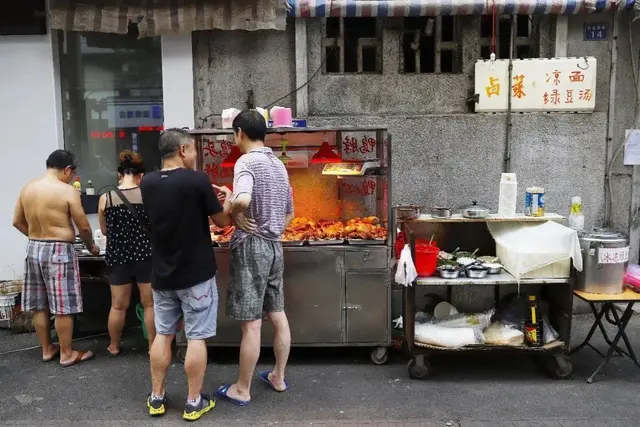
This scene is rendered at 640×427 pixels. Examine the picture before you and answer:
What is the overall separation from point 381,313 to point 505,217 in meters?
1.44

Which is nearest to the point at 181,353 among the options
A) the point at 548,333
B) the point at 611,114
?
the point at 548,333

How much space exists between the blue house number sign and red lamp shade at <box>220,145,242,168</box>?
162 inches

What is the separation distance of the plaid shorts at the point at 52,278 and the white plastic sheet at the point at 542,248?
158 inches

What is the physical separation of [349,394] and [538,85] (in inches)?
155

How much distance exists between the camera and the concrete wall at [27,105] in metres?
Answer: 6.55

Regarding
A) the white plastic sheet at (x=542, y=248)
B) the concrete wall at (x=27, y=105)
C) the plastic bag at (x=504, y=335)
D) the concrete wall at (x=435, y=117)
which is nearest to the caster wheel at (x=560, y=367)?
the plastic bag at (x=504, y=335)

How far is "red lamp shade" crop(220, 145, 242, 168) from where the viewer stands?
571 cm

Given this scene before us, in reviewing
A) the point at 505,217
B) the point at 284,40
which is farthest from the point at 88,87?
the point at 505,217

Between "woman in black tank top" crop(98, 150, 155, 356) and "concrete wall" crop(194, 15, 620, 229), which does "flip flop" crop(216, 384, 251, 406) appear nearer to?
"woman in black tank top" crop(98, 150, 155, 356)

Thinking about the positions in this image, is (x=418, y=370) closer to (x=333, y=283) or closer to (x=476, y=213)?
(x=333, y=283)

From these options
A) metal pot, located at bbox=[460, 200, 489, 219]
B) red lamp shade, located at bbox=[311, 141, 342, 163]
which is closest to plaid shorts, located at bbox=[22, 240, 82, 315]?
red lamp shade, located at bbox=[311, 141, 342, 163]

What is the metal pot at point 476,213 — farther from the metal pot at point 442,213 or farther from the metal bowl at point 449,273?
the metal bowl at point 449,273

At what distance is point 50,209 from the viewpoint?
5066mm

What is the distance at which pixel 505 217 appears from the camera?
5.12m
